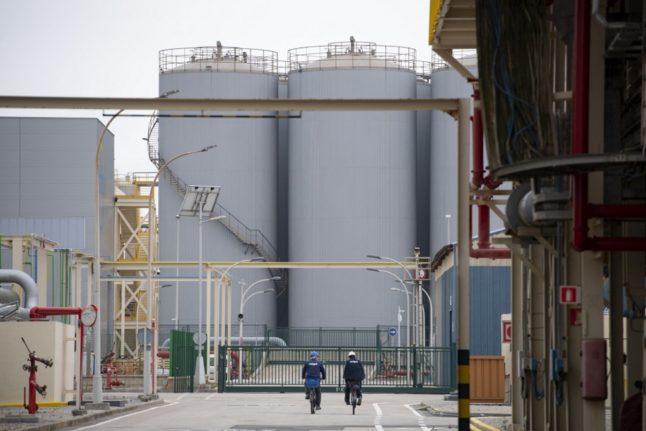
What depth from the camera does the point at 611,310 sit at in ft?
58.7

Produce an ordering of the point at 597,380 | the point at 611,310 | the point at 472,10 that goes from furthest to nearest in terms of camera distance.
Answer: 1. the point at 472,10
2. the point at 611,310
3. the point at 597,380

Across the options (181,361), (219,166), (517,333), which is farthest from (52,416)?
(219,166)

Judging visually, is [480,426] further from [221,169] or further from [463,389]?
[221,169]

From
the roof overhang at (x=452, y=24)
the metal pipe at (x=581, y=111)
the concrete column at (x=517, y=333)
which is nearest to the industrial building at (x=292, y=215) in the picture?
the concrete column at (x=517, y=333)

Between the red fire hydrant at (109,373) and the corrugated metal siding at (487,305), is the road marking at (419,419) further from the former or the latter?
the red fire hydrant at (109,373)

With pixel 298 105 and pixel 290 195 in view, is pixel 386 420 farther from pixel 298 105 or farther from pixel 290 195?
pixel 290 195

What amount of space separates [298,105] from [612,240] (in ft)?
22.7

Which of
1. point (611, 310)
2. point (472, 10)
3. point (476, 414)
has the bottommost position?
point (476, 414)

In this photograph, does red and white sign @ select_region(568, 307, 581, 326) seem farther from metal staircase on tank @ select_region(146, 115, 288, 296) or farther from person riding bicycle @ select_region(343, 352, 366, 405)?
metal staircase on tank @ select_region(146, 115, 288, 296)

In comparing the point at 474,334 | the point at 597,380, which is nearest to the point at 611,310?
the point at 597,380

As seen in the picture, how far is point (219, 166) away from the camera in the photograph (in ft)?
282

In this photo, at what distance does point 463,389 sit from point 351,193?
66.6m

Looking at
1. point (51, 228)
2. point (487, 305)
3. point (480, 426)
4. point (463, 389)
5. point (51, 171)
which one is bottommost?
point (480, 426)

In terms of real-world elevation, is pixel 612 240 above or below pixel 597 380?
above
